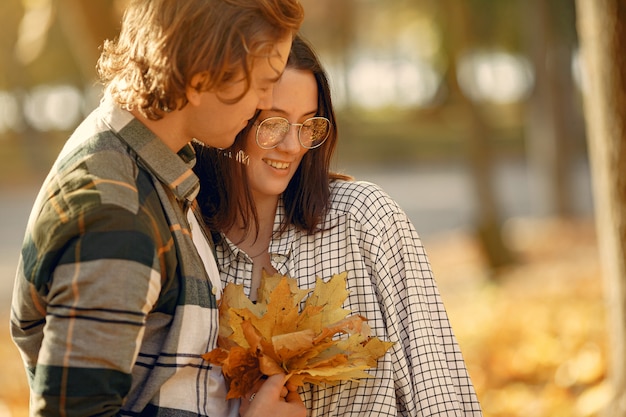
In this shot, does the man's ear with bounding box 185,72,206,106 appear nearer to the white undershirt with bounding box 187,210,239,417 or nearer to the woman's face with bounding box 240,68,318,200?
the white undershirt with bounding box 187,210,239,417

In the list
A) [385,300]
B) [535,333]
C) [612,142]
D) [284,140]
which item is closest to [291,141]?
[284,140]

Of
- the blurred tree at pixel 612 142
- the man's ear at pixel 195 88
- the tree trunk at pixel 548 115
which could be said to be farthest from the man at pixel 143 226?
the tree trunk at pixel 548 115

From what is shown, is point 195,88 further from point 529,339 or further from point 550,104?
point 550,104

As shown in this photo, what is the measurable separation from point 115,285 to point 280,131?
3.40ft

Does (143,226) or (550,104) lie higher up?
(550,104)

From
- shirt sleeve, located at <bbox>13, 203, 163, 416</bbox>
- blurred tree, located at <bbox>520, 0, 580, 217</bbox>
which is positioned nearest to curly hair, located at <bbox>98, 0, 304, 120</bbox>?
shirt sleeve, located at <bbox>13, 203, 163, 416</bbox>

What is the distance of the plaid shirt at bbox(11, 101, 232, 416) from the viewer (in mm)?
1761

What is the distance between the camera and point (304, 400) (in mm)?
2447

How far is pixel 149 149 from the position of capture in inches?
79.4

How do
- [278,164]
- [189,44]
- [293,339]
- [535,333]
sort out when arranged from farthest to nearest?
1. [535,333]
2. [278,164]
3. [293,339]
4. [189,44]

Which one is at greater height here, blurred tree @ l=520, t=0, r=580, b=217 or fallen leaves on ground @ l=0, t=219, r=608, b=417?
blurred tree @ l=520, t=0, r=580, b=217

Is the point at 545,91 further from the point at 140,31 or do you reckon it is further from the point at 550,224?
the point at 140,31

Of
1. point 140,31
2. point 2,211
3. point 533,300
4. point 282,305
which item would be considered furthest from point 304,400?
point 2,211

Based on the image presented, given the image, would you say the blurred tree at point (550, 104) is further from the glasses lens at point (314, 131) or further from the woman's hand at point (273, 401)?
the woman's hand at point (273, 401)
